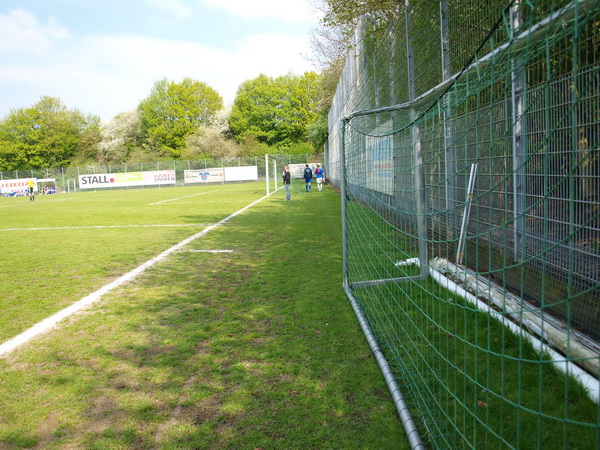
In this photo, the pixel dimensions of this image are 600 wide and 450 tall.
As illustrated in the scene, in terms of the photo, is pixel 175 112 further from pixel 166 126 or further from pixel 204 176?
pixel 204 176

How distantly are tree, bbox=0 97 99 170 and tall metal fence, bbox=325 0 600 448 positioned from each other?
2778 inches

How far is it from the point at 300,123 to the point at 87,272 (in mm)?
64120

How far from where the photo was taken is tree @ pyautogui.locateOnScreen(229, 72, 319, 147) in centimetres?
6850

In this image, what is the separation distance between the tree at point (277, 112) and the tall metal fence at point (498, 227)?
62.7 m

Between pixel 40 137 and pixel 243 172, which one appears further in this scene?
pixel 40 137

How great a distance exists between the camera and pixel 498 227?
1.74 meters

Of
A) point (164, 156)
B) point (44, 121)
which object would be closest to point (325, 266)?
point (164, 156)

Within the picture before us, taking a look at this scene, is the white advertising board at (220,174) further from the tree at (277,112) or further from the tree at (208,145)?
the tree at (277,112)

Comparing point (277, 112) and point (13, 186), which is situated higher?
point (277, 112)

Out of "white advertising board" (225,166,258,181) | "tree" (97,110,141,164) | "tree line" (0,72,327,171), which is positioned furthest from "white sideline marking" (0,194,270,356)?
"tree" (97,110,141,164)

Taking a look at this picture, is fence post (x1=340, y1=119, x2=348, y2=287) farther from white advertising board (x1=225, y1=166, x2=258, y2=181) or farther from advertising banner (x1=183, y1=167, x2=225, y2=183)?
advertising banner (x1=183, y1=167, x2=225, y2=183)

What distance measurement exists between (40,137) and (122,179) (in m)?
27.7

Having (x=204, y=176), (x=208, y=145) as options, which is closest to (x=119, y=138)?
(x=208, y=145)

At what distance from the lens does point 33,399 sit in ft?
9.48
